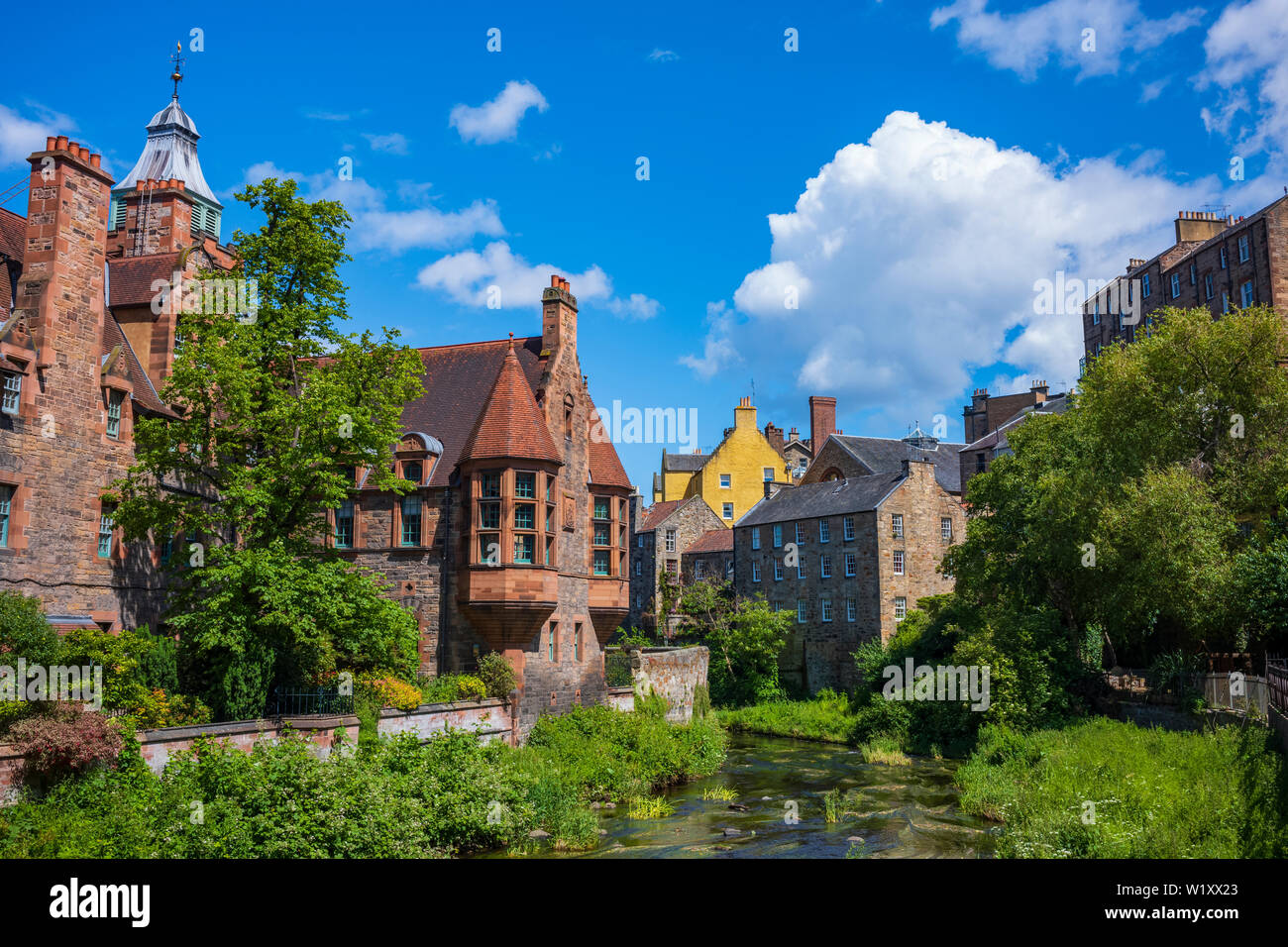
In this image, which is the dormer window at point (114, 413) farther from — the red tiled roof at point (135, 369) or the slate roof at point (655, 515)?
the slate roof at point (655, 515)

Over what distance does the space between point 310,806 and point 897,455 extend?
51.4 m

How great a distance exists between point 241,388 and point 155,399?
6.95 metres

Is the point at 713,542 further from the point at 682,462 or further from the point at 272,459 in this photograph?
the point at 272,459

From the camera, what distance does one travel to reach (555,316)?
1323 inches

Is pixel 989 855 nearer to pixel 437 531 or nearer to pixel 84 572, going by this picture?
pixel 437 531

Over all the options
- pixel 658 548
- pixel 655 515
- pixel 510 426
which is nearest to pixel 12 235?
pixel 510 426

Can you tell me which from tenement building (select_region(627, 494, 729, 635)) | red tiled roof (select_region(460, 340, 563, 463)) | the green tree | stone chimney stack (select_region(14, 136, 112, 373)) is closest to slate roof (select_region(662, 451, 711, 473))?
tenement building (select_region(627, 494, 729, 635))

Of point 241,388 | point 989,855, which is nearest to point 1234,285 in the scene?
point 989,855

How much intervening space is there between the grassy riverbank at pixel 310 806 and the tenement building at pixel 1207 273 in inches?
1224

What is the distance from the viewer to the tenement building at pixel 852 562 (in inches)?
2014

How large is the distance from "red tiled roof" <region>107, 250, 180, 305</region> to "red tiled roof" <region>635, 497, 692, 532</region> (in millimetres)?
40824

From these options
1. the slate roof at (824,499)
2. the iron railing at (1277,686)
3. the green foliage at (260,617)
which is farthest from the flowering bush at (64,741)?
the slate roof at (824,499)

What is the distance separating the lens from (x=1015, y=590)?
119 ft

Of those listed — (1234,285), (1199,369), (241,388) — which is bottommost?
(241,388)
